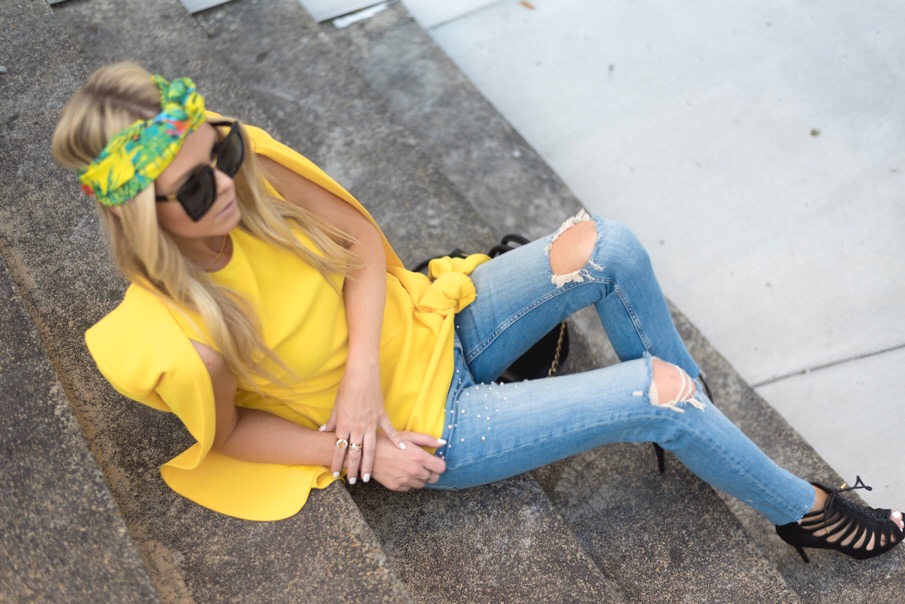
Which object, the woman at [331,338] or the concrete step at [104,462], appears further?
the concrete step at [104,462]

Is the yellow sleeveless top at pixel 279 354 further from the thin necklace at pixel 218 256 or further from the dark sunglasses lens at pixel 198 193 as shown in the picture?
the dark sunglasses lens at pixel 198 193

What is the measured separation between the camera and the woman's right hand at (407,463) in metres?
1.92

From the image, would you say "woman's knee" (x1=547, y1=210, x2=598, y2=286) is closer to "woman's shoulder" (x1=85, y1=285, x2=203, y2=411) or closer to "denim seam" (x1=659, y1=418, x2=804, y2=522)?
"denim seam" (x1=659, y1=418, x2=804, y2=522)

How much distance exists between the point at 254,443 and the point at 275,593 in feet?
1.08

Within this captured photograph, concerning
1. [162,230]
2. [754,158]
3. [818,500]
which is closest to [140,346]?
[162,230]

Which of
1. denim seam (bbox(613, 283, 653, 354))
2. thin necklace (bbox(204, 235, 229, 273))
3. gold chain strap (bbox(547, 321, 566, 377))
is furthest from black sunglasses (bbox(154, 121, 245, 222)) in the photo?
gold chain strap (bbox(547, 321, 566, 377))

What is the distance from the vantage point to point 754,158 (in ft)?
11.3

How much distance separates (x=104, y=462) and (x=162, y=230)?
76cm

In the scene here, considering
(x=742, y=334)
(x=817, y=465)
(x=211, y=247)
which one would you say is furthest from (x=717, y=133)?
(x=211, y=247)

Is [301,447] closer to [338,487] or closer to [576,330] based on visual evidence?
[338,487]

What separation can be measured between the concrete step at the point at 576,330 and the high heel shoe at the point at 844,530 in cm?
10

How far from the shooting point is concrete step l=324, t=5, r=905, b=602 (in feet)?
7.64

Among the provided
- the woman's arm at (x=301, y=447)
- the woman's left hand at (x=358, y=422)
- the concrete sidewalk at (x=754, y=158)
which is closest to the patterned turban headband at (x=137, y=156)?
the woman's arm at (x=301, y=447)

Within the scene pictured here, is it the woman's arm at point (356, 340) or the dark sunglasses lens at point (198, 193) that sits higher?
the dark sunglasses lens at point (198, 193)
